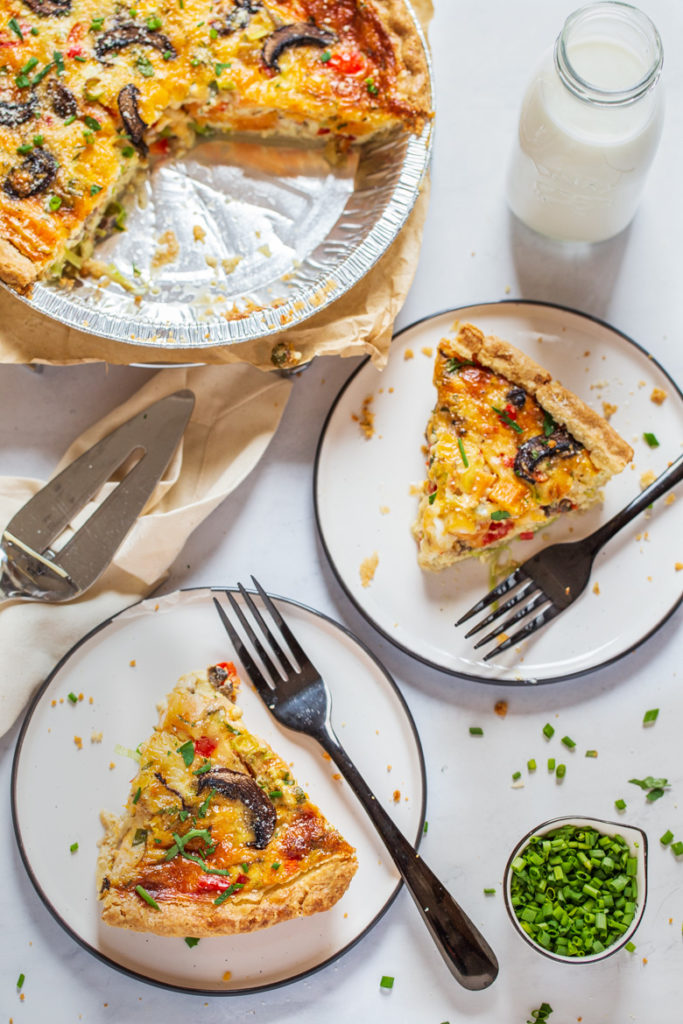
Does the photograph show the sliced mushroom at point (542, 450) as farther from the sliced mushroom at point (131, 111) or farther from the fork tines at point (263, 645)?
the sliced mushroom at point (131, 111)

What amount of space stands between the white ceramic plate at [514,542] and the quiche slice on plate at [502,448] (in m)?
0.16

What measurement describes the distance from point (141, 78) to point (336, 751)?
8.89 ft

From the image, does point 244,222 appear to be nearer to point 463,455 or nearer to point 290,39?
point 290,39

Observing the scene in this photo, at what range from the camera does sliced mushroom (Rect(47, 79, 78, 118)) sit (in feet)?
11.3

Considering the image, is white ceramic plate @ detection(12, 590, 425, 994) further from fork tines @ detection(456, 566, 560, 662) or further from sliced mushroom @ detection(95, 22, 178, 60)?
sliced mushroom @ detection(95, 22, 178, 60)

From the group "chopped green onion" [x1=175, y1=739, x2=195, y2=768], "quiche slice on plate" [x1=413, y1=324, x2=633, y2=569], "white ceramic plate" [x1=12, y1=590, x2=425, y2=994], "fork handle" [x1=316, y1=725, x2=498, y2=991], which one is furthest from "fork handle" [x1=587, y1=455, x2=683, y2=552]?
"chopped green onion" [x1=175, y1=739, x2=195, y2=768]

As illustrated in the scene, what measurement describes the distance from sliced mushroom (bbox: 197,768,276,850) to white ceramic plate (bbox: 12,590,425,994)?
229 millimetres

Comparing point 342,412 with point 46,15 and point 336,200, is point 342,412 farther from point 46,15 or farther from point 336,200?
point 46,15

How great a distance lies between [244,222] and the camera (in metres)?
3.74

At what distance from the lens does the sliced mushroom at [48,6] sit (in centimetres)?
346

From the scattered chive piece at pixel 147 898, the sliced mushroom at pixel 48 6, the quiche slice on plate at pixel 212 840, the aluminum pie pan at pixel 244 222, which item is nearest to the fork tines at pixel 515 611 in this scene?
the quiche slice on plate at pixel 212 840

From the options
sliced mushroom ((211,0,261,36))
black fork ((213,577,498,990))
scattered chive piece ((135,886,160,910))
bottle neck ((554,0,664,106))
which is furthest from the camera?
sliced mushroom ((211,0,261,36))

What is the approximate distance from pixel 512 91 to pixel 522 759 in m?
2.82

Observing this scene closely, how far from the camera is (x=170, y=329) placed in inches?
133
